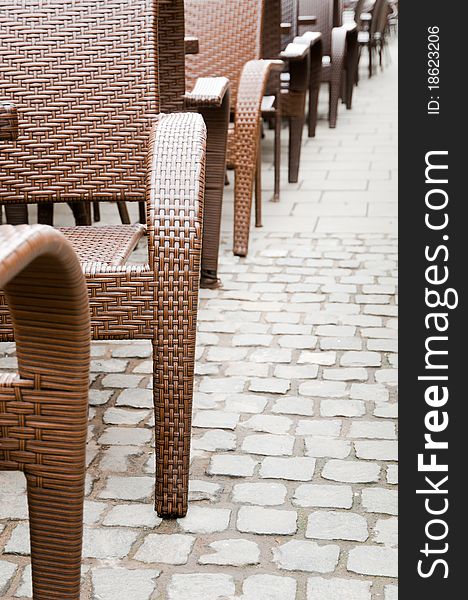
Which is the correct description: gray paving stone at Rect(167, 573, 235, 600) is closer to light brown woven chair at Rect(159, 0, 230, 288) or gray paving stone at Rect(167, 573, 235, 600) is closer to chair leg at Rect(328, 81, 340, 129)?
light brown woven chair at Rect(159, 0, 230, 288)

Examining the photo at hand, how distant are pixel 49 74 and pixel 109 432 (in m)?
0.92

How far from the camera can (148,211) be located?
202 centimetres

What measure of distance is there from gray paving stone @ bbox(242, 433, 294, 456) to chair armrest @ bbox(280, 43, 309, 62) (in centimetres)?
320

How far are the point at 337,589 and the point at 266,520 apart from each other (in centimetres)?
29

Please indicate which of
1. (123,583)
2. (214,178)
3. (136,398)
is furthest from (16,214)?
(123,583)

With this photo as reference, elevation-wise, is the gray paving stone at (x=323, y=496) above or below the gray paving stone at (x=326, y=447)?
above

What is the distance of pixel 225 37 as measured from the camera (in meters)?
4.71

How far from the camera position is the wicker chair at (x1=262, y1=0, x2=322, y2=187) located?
4.92 meters

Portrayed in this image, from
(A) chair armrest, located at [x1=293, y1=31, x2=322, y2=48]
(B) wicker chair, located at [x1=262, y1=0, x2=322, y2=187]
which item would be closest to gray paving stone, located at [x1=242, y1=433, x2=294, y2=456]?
(B) wicker chair, located at [x1=262, y1=0, x2=322, y2=187]

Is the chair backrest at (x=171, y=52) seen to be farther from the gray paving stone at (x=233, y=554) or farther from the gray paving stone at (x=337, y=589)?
the gray paving stone at (x=337, y=589)

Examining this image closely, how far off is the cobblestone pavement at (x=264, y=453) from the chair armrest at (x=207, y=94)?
2.39ft

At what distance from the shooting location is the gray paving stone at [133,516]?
2.09 metres

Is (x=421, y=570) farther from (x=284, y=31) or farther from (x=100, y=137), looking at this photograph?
(x=284, y=31)

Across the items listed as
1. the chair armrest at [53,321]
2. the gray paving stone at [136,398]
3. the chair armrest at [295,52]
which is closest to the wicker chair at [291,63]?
the chair armrest at [295,52]
